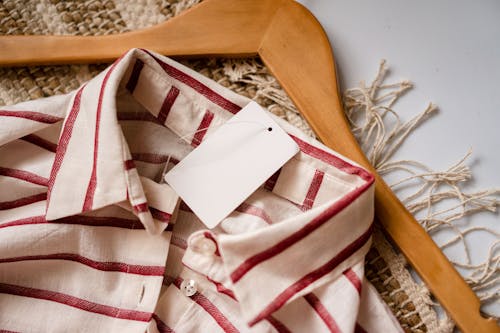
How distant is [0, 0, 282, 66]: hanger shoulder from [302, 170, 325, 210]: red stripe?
165 millimetres

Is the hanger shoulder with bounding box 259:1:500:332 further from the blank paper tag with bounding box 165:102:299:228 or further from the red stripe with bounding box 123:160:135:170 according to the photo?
the red stripe with bounding box 123:160:135:170

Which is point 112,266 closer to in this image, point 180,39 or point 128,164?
point 128,164

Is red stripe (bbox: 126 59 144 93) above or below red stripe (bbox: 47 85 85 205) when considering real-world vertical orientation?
above

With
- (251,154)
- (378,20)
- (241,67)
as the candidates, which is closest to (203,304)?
(251,154)

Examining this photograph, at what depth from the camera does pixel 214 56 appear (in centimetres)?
51

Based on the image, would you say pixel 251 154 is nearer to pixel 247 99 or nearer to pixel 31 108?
pixel 247 99

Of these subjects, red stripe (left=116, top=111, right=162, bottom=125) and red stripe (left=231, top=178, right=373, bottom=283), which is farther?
red stripe (left=116, top=111, right=162, bottom=125)

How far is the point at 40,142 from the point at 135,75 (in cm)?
14

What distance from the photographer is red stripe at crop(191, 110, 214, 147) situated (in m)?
0.49

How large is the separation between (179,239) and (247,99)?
19cm

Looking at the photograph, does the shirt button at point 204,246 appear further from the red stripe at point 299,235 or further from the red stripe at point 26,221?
the red stripe at point 26,221

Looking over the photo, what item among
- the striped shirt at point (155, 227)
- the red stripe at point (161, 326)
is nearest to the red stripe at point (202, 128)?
the striped shirt at point (155, 227)

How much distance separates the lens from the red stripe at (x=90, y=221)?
1.56 ft

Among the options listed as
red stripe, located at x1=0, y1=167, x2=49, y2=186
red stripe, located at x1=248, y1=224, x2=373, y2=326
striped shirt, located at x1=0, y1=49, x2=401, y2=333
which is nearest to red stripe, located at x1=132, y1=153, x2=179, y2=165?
striped shirt, located at x1=0, y1=49, x2=401, y2=333
